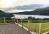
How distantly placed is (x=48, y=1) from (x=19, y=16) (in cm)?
45

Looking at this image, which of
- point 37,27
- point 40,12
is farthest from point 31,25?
point 40,12

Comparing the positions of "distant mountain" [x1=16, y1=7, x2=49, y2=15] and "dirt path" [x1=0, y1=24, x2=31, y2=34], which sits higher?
"distant mountain" [x1=16, y1=7, x2=49, y2=15]

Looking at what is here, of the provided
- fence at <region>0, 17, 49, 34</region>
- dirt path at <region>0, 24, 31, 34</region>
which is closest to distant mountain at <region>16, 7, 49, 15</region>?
fence at <region>0, 17, 49, 34</region>

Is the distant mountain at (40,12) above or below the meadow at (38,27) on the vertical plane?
above

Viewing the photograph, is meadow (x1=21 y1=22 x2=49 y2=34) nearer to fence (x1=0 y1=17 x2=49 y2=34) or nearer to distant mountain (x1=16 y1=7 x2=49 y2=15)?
fence (x1=0 y1=17 x2=49 y2=34)

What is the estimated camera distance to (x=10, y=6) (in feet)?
7.51

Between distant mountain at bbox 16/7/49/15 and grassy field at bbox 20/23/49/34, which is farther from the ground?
distant mountain at bbox 16/7/49/15

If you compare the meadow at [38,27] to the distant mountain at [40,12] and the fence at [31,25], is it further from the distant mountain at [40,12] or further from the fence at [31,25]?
the distant mountain at [40,12]

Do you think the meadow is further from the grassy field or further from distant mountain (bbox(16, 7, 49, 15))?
distant mountain (bbox(16, 7, 49, 15))

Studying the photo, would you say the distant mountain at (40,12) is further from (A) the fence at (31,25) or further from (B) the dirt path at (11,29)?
(B) the dirt path at (11,29)

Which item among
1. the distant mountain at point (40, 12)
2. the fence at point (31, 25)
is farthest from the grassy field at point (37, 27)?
the distant mountain at point (40, 12)

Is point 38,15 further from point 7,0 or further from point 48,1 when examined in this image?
point 7,0

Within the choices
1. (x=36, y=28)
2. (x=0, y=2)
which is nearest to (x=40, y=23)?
(x=36, y=28)

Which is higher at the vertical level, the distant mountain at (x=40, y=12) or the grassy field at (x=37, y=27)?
the distant mountain at (x=40, y=12)
